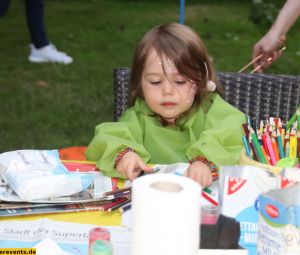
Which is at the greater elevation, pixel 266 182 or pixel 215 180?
pixel 266 182

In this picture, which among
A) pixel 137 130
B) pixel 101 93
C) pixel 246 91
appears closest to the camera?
pixel 137 130

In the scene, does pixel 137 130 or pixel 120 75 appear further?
pixel 120 75

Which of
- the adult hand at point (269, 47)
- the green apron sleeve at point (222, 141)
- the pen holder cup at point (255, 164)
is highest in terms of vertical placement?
the adult hand at point (269, 47)

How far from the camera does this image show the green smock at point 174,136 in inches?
70.0

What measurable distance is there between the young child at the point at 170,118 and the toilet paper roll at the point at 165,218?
0.73 metres

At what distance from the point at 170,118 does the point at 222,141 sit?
29 centimetres

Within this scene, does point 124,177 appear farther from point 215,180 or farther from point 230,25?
point 230,25

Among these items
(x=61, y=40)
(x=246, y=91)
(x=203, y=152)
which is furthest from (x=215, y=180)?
(x=61, y=40)

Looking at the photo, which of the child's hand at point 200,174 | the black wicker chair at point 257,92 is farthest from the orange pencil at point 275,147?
the black wicker chair at point 257,92

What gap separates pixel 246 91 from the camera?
228 cm

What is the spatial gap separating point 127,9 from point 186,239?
761cm

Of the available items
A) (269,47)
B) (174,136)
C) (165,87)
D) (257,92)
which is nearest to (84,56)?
(269,47)

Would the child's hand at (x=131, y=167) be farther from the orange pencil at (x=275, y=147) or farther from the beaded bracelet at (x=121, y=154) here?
the orange pencil at (x=275, y=147)

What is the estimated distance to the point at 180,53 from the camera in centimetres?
199
